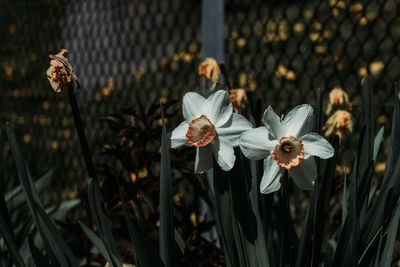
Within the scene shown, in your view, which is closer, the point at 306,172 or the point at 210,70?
the point at 306,172

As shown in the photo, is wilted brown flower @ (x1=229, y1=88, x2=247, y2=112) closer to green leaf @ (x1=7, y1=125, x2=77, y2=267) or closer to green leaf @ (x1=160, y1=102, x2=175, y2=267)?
green leaf @ (x1=160, y1=102, x2=175, y2=267)

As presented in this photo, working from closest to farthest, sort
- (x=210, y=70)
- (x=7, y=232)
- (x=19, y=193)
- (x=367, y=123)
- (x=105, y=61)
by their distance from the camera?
1. (x=7, y=232)
2. (x=367, y=123)
3. (x=210, y=70)
4. (x=19, y=193)
5. (x=105, y=61)

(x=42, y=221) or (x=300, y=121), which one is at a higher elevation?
(x=300, y=121)

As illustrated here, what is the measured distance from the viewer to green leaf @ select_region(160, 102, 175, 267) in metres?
0.84

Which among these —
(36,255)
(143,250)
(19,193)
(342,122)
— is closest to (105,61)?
(19,193)

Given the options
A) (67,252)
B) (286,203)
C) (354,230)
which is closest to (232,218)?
(286,203)

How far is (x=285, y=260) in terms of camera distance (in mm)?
967

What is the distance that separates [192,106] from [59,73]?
25cm

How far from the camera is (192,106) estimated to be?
0.86 metres

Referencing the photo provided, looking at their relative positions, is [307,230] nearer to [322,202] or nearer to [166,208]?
[322,202]

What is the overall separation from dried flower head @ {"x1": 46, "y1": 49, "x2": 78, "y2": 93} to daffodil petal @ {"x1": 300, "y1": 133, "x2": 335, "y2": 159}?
44cm

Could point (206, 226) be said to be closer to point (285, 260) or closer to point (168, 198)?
point (285, 260)

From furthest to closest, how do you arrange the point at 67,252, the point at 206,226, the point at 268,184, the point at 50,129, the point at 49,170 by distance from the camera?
the point at 50,129, the point at 49,170, the point at 206,226, the point at 67,252, the point at 268,184

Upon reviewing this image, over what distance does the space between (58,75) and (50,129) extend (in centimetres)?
373
